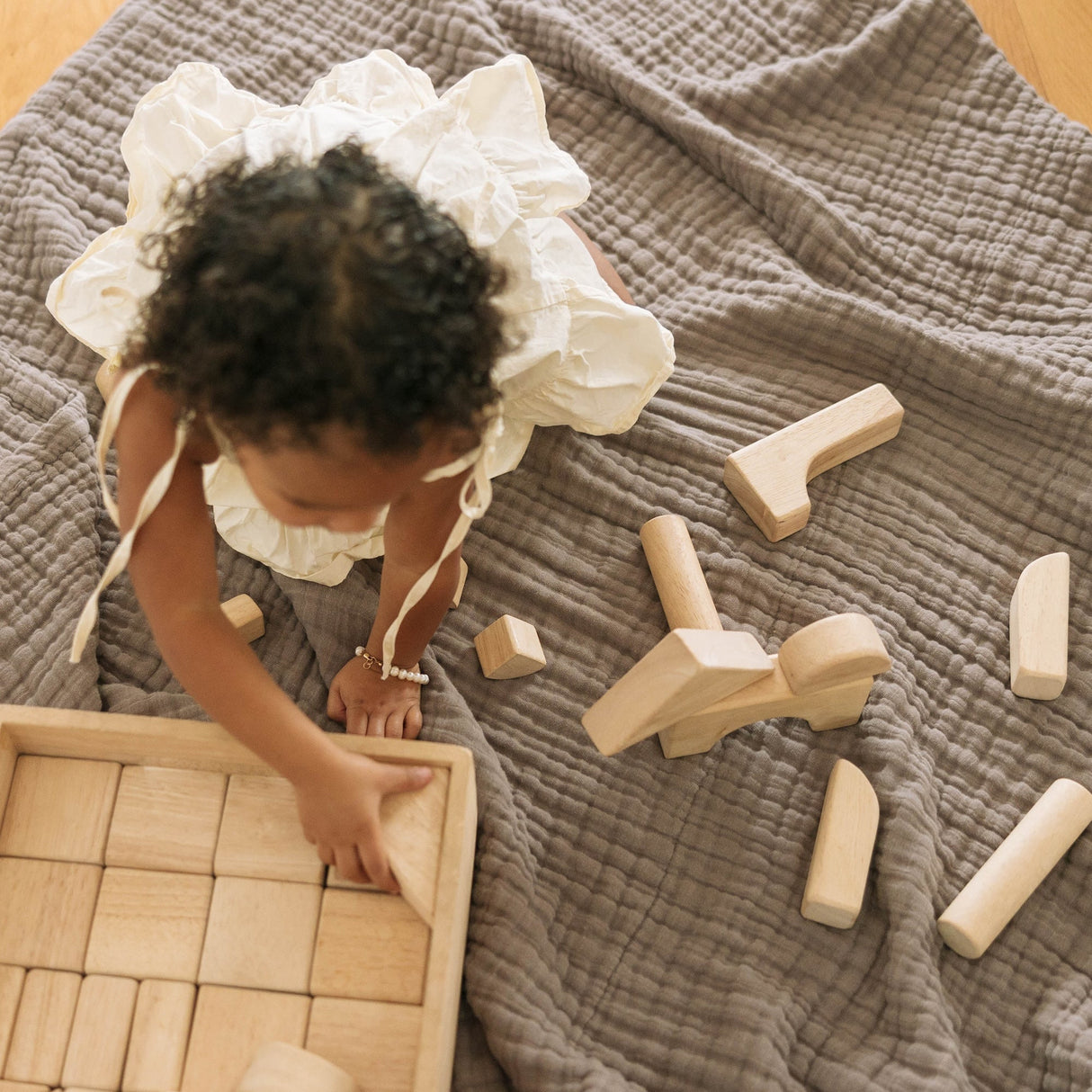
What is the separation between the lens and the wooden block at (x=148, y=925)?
0.62 meters

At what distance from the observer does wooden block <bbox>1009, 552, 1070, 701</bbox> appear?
2.74 feet

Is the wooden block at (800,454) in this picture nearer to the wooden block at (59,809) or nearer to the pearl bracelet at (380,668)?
the pearl bracelet at (380,668)

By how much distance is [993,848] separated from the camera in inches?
31.6

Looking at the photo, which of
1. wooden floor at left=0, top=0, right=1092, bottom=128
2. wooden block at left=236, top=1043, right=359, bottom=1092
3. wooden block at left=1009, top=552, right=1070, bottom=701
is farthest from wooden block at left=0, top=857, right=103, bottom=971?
wooden floor at left=0, top=0, right=1092, bottom=128

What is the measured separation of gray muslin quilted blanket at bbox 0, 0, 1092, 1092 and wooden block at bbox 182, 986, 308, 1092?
0.49 ft

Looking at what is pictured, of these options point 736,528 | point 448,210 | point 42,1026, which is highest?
point 448,210

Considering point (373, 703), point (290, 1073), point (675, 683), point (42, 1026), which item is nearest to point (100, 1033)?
point (42, 1026)

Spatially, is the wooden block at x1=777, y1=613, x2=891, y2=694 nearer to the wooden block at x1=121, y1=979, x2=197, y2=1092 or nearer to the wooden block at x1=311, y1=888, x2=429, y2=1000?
the wooden block at x1=311, y1=888, x2=429, y2=1000

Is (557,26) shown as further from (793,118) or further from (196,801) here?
(196,801)

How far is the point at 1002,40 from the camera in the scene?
46.6 inches

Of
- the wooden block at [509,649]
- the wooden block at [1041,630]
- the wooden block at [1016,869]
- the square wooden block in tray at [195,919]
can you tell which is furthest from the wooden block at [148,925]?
the wooden block at [1041,630]

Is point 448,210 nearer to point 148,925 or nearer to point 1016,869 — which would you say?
point 148,925

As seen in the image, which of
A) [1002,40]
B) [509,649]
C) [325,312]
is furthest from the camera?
[1002,40]

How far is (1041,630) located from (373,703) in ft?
1.78
